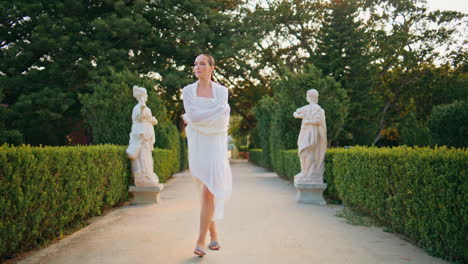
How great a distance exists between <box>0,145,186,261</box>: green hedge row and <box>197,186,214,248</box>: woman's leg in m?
1.86

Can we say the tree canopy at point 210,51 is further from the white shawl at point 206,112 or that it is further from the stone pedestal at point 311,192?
the white shawl at point 206,112

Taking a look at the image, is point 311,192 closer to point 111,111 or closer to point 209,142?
point 209,142

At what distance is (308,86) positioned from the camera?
16641mm

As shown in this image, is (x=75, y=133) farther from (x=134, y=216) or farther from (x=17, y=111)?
(x=134, y=216)

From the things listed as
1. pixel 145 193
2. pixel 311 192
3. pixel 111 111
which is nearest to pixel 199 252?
pixel 145 193

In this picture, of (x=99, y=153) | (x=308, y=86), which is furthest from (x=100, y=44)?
(x=99, y=153)

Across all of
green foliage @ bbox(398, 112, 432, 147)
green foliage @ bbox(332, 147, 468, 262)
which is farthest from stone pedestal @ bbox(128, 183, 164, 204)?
green foliage @ bbox(398, 112, 432, 147)

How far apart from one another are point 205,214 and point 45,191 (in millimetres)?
1959

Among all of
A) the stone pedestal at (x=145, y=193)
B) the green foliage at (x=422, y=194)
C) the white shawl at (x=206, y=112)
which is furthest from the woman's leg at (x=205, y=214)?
the stone pedestal at (x=145, y=193)

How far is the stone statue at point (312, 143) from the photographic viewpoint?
949 centimetres

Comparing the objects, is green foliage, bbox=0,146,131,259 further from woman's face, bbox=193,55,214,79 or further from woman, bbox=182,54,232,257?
woman's face, bbox=193,55,214,79

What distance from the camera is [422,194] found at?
4605mm

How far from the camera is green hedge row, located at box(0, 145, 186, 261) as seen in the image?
405cm

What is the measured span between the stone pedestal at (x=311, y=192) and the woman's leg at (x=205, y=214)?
517 centimetres
